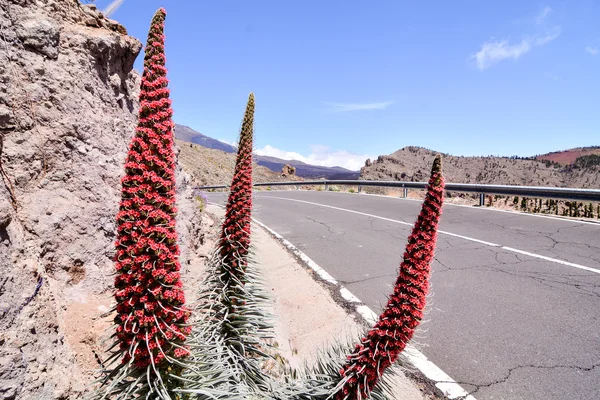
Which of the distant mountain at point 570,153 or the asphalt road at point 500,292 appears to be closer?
the asphalt road at point 500,292

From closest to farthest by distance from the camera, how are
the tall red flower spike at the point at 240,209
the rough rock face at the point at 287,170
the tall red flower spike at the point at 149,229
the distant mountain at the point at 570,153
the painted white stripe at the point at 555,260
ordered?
the tall red flower spike at the point at 149,229
the tall red flower spike at the point at 240,209
the painted white stripe at the point at 555,260
the distant mountain at the point at 570,153
the rough rock face at the point at 287,170

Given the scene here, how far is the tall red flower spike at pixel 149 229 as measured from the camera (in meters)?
1.25

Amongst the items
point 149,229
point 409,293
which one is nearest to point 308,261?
point 409,293

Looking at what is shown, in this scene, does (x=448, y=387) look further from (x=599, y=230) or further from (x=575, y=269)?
(x=599, y=230)

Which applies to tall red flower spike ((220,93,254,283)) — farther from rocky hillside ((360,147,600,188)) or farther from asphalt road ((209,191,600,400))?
rocky hillside ((360,147,600,188))

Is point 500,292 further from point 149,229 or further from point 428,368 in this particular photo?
point 149,229

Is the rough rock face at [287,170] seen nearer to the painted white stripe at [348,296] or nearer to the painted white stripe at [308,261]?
the painted white stripe at [308,261]

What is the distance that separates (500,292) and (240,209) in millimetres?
4130

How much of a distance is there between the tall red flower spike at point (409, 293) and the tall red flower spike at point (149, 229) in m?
1.00

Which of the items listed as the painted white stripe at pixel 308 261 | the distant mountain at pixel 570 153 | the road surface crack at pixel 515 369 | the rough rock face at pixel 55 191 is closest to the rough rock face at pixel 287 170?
the distant mountain at pixel 570 153

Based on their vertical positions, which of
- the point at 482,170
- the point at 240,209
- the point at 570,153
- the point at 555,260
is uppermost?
the point at 570,153

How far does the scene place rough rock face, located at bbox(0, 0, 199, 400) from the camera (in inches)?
62.1

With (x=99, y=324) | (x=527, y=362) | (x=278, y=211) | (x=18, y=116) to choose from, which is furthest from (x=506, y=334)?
(x=278, y=211)

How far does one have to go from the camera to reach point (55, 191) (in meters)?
2.54
